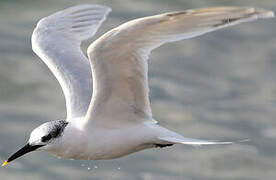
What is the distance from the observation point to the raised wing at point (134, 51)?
19.1 feet

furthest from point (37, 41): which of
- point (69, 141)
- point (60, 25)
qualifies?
point (69, 141)

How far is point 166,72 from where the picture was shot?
1209 cm

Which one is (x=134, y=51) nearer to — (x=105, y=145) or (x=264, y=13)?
(x=105, y=145)

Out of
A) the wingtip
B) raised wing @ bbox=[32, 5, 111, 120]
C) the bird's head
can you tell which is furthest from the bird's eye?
the wingtip

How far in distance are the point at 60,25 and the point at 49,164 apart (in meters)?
2.31

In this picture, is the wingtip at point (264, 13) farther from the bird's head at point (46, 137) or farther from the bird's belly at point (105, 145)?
the bird's head at point (46, 137)

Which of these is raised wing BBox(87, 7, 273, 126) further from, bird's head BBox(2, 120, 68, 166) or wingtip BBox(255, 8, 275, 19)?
bird's head BBox(2, 120, 68, 166)

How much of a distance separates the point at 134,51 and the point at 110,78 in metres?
0.32

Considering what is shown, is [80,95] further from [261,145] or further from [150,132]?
[261,145]

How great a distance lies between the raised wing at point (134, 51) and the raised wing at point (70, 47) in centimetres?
70

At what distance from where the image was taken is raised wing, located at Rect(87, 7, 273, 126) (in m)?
5.84

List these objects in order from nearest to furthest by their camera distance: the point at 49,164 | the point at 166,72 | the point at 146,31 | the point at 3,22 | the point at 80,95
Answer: the point at 146,31 → the point at 80,95 → the point at 49,164 → the point at 166,72 → the point at 3,22

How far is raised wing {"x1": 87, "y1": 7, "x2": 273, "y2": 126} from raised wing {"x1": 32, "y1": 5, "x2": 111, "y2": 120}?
70cm

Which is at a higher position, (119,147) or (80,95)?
(80,95)
